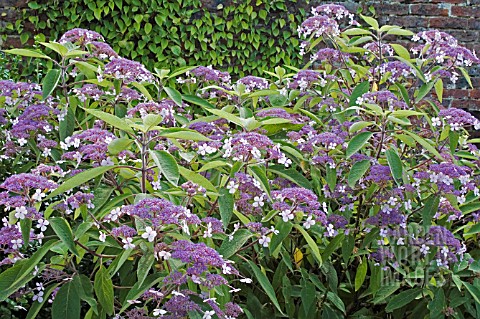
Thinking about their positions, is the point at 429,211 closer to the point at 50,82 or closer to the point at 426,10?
the point at 50,82

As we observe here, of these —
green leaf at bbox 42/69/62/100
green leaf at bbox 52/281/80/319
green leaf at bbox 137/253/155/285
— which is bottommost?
green leaf at bbox 52/281/80/319

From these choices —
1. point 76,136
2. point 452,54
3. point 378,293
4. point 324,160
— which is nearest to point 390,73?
point 452,54

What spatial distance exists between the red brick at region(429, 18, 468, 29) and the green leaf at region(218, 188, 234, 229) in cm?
349

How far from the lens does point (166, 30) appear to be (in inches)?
170

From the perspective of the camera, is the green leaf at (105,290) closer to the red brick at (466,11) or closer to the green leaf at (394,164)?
the green leaf at (394,164)

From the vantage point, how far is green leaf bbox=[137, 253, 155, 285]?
123 centimetres

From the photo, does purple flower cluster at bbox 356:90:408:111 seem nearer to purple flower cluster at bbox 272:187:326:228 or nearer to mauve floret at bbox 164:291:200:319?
purple flower cluster at bbox 272:187:326:228

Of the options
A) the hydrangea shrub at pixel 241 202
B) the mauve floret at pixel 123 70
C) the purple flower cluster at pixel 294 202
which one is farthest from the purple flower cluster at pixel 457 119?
the mauve floret at pixel 123 70

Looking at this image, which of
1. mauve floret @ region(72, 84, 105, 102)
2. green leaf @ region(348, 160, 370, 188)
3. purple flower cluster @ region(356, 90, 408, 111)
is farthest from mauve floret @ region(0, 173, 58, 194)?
purple flower cluster @ region(356, 90, 408, 111)

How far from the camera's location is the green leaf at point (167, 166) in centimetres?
128

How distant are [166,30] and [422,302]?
2986 mm

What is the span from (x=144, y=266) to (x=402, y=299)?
730mm

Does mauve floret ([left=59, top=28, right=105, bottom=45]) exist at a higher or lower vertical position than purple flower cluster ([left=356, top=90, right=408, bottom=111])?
higher

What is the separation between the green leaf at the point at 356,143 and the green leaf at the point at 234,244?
0.32 m
